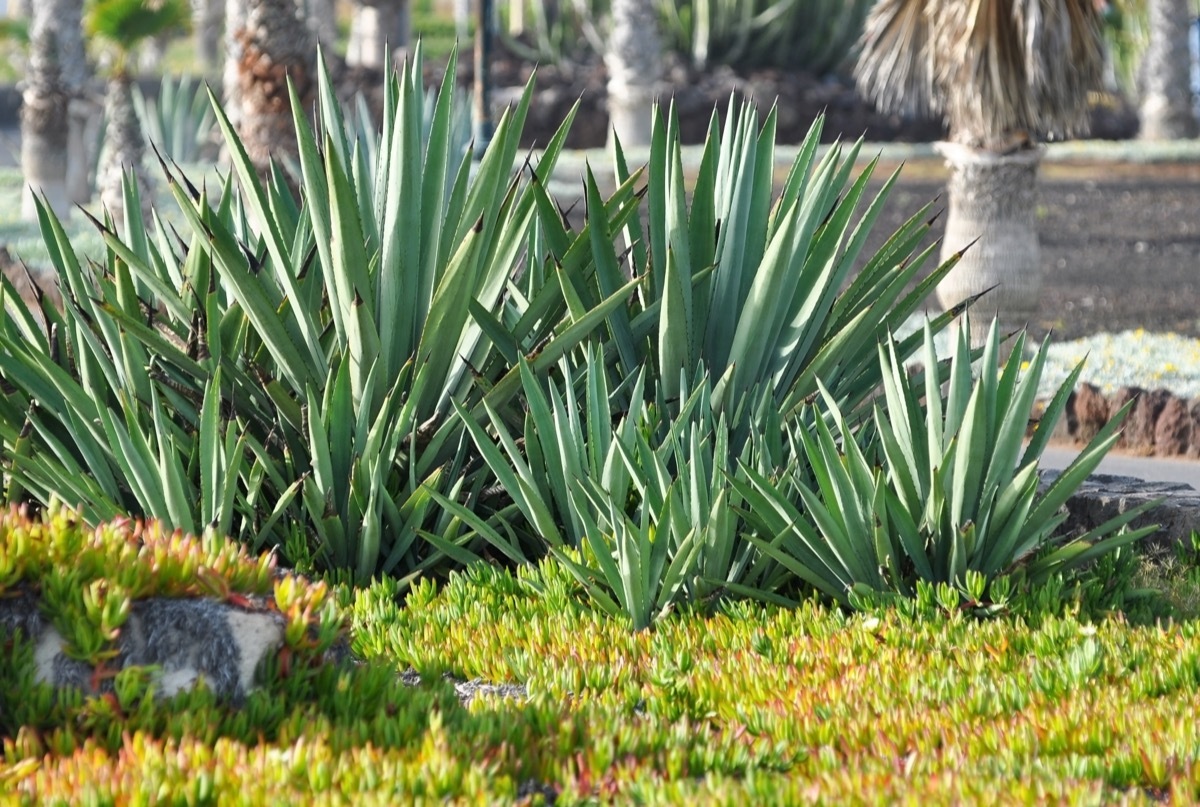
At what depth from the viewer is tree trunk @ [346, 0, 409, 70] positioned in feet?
78.7

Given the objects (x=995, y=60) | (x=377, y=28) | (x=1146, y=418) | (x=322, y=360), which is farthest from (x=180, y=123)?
(x=322, y=360)

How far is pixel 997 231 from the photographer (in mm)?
10094

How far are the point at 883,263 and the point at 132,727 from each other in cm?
321

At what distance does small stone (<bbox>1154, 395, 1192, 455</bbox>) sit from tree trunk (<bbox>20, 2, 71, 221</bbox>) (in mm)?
12574

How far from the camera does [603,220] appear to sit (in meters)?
5.14

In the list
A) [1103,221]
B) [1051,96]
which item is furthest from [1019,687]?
[1103,221]

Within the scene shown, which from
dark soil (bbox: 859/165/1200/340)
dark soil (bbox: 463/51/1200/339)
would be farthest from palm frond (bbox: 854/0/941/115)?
dark soil (bbox: 859/165/1200/340)

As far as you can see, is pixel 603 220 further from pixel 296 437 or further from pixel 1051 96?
pixel 1051 96

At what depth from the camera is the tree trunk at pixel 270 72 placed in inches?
504

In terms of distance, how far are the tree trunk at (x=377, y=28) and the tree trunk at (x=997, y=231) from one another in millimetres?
14132

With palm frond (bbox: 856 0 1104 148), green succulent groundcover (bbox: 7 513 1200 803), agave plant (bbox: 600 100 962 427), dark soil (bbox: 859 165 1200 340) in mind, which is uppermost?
palm frond (bbox: 856 0 1104 148)

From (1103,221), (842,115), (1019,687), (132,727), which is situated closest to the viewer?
(132,727)

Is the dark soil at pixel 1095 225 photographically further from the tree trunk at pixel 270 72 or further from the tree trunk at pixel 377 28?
the tree trunk at pixel 377 28

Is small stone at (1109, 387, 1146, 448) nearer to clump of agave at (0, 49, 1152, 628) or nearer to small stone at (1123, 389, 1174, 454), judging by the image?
small stone at (1123, 389, 1174, 454)
